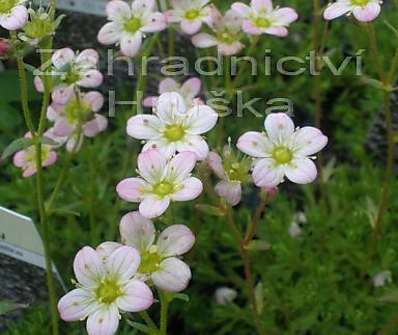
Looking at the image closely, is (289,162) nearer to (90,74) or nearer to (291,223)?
(90,74)

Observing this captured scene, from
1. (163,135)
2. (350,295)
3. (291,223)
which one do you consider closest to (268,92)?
(291,223)

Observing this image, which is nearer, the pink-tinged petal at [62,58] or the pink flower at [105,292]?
the pink flower at [105,292]

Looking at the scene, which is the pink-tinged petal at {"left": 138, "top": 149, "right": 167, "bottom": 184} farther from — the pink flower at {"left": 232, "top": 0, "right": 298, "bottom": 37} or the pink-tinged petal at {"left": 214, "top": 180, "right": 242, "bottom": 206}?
the pink flower at {"left": 232, "top": 0, "right": 298, "bottom": 37}

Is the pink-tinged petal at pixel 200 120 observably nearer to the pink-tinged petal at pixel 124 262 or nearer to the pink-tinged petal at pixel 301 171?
the pink-tinged petal at pixel 301 171

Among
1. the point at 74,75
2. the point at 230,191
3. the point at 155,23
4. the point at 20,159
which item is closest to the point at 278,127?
the point at 230,191

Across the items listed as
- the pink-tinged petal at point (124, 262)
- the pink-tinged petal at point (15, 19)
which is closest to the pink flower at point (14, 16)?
the pink-tinged petal at point (15, 19)

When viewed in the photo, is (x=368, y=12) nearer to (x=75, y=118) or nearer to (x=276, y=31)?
(x=276, y=31)
